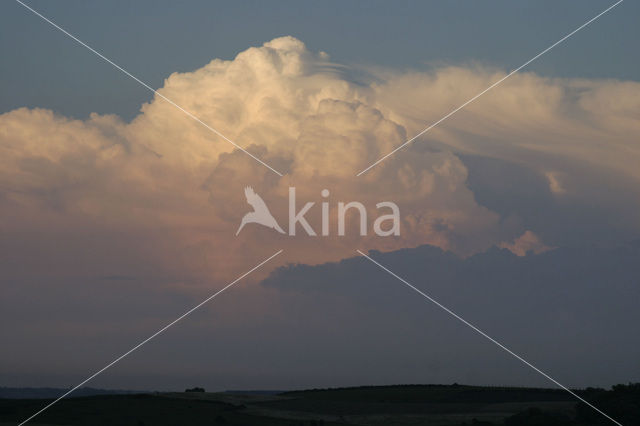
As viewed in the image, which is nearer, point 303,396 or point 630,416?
point 630,416

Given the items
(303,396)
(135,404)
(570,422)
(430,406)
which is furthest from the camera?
(303,396)

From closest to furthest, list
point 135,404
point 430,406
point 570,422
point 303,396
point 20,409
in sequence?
point 570,422
point 20,409
point 135,404
point 430,406
point 303,396

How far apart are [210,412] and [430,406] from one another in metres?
29.2

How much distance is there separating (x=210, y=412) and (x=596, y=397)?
1707 inches

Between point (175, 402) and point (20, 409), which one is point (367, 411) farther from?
point (20, 409)

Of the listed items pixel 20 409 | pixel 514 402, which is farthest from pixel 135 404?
pixel 514 402

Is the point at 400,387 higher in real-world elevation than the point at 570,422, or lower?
higher

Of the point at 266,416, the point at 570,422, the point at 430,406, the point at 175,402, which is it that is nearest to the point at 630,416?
the point at 570,422

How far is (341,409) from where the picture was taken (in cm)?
9231

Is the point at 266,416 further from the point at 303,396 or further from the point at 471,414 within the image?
the point at 303,396

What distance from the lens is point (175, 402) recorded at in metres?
91.8

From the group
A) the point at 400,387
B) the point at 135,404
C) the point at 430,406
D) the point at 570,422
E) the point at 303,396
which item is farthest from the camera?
the point at 400,387

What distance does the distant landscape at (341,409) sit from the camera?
7506cm

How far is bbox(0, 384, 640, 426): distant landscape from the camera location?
75.1 meters
